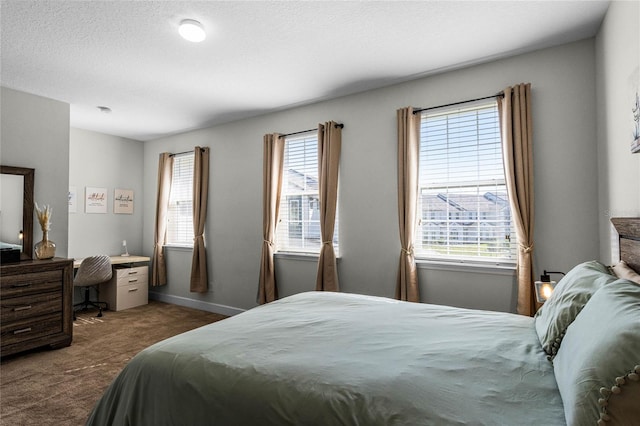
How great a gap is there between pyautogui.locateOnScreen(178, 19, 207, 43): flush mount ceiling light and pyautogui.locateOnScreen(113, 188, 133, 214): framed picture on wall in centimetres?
388

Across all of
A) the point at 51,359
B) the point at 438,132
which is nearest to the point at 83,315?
the point at 51,359

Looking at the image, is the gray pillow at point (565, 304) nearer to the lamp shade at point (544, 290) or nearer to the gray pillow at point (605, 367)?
the gray pillow at point (605, 367)

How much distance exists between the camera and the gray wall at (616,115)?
1814mm

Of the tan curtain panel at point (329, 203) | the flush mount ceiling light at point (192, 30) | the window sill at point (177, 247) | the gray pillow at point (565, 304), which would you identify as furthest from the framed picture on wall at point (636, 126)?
the window sill at point (177, 247)

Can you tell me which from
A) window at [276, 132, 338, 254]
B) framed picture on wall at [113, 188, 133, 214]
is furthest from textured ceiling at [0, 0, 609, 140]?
framed picture on wall at [113, 188, 133, 214]

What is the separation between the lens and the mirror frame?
3.52 metres

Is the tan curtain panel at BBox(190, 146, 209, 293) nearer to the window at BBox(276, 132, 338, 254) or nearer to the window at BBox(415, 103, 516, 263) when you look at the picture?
the window at BBox(276, 132, 338, 254)

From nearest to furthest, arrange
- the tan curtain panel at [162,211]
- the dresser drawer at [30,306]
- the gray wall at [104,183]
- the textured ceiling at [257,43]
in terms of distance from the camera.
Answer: the textured ceiling at [257,43], the dresser drawer at [30,306], the gray wall at [104,183], the tan curtain panel at [162,211]

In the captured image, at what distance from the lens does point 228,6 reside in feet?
7.32

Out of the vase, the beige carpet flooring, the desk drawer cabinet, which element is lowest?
the beige carpet flooring

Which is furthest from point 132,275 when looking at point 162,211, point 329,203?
point 329,203

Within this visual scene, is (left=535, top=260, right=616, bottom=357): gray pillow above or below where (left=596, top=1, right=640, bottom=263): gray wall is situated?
below

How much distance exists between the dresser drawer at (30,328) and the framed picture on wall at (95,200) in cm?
228

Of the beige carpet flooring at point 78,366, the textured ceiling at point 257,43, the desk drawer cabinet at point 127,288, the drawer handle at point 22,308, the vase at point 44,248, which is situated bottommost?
the beige carpet flooring at point 78,366
